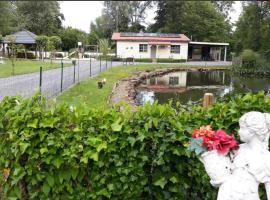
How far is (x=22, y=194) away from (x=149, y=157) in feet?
5.10

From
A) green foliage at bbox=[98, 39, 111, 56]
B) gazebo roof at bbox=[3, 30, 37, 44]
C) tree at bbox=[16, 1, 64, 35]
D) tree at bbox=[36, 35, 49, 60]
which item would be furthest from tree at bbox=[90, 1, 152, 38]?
green foliage at bbox=[98, 39, 111, 56]

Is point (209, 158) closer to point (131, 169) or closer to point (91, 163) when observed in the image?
point (131, 169)

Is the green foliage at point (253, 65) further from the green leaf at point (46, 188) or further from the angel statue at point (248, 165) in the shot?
the angel statue at point (248, 165)

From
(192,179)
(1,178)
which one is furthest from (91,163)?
(1,178)

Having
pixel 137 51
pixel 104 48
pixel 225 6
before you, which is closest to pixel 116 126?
pixel 104 48

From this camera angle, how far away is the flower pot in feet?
9.44

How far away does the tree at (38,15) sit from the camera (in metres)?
66.6

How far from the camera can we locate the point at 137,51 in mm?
52688

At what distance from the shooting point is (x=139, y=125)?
4.30 meters

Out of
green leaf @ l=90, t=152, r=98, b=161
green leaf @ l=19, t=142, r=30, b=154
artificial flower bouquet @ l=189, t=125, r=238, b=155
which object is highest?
artificial flower bouquet @ l=189, t=125, r=238, b=155

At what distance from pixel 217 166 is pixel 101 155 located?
1.69 metres

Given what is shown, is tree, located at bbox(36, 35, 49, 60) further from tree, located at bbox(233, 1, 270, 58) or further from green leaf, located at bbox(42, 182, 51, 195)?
green leaf, located at bbox(42, 182, 51, 195)

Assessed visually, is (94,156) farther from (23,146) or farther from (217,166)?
(217,166)

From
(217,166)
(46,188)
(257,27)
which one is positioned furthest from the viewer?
(257,27)
